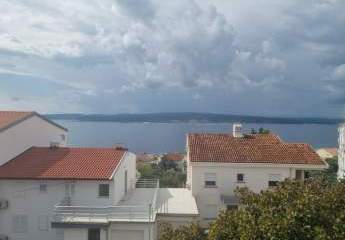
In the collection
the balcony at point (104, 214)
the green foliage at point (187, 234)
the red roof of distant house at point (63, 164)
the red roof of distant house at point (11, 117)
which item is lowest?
the balcony at point (104, 214)

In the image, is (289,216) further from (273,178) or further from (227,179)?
(273,178)

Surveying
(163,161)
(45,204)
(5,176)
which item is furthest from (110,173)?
(163,161)

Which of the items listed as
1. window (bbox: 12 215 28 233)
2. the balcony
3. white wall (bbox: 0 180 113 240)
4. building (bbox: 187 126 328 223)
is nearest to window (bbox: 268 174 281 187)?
building (bbox: 187 126 328 223)

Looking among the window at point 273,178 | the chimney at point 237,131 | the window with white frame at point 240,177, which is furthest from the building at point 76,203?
the chimney at point 237,131

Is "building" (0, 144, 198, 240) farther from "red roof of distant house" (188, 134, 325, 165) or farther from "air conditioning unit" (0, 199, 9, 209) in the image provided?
"red roof of distant house" (188, 134, 325, 165)

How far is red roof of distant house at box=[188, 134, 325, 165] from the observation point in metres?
39.2

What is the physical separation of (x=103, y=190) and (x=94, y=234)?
3834 millimetres

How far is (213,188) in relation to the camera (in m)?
39.2

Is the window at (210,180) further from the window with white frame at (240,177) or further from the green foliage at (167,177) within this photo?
the green foliage at (167,177)

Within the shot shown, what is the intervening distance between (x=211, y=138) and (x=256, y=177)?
533 cm

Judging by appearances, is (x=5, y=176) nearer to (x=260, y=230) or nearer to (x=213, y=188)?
(x=213, y=188)

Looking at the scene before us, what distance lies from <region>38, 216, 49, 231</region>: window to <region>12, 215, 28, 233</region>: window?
856mm

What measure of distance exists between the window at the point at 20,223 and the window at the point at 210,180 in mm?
12988

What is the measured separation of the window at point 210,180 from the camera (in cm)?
3921
